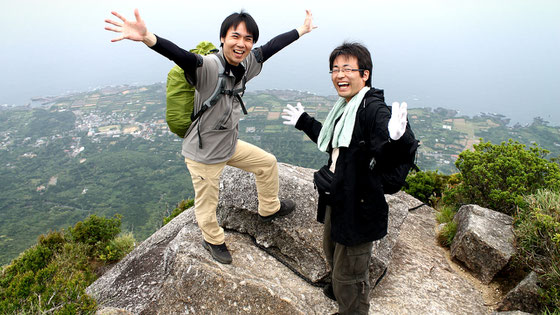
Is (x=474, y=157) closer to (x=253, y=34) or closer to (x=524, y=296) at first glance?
(x=524, y=296)

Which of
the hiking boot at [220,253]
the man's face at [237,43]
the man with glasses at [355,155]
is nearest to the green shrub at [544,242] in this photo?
the man with glasses at [355,155]

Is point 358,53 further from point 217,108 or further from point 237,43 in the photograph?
point 217,108

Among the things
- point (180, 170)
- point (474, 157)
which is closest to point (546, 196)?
point (474, 157)

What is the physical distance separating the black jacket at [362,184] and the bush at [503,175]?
4.75 metres

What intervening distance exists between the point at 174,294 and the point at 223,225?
1.57 meters

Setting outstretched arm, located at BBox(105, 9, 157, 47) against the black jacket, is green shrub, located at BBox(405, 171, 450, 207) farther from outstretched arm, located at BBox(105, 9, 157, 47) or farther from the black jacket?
outstretched arm, located at BBox(105, 9, 157, 47)

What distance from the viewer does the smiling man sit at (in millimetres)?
3175

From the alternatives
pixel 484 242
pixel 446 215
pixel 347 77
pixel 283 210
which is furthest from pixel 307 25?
pixel 446 215

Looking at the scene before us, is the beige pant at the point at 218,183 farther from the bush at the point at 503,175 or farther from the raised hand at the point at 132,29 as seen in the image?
the bush at the point at 503,175

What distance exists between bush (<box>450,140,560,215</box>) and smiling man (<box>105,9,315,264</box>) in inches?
201

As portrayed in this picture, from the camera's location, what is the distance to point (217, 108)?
12.1 feet

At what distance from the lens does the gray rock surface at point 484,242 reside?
200 inches

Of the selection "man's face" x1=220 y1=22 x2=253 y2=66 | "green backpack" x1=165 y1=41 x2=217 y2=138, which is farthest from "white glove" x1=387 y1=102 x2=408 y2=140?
"green backpack" x1=165 y1=41 x2=217 y2=138

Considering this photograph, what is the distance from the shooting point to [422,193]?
29.3 ft
